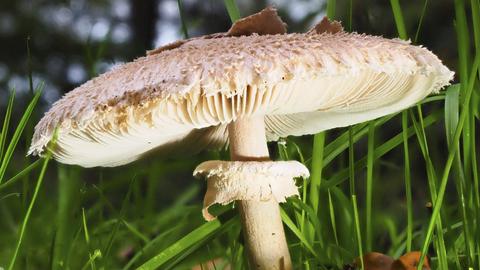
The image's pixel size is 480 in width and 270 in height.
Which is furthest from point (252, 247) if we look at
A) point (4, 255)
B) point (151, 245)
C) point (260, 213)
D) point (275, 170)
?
point (4, 255)

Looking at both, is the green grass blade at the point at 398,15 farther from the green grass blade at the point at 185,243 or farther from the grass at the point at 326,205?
the green grass blade at the point at 185,243

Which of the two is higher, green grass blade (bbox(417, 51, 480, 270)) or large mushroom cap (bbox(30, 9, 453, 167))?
large mushroom cap (bbox(30, 9, 453, 167))

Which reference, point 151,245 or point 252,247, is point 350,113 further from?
point 151,245

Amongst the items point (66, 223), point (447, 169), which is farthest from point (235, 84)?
point (66, 223)

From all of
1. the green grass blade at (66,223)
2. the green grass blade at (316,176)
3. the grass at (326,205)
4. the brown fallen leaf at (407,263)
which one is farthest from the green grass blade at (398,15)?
the green grass blade at (66,223)

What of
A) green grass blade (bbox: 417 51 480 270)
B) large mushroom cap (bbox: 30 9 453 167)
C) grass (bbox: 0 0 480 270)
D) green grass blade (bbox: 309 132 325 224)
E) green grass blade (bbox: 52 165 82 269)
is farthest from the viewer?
green grass blade (bbox: 309 132 325 224)

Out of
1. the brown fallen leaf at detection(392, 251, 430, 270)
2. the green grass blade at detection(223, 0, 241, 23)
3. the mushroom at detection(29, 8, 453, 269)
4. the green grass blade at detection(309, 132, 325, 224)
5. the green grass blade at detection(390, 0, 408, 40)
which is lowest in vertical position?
the brown fallen leaf at detection(392, 251, 430, 270)

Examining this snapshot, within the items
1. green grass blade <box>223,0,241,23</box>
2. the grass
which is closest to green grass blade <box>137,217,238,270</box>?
the grass

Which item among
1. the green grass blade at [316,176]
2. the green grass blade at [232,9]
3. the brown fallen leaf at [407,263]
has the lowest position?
the brown fallen leaf at [407,263]

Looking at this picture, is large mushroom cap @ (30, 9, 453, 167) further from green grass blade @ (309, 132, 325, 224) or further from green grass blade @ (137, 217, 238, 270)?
green grass blade @ (137, 217, 238, 270)
